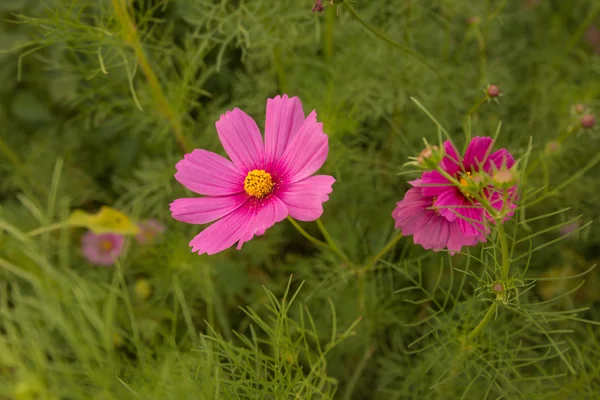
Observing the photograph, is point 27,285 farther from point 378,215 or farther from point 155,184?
point 378,215

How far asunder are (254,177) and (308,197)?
0.13m

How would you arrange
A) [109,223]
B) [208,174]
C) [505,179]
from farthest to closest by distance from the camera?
[109,223], [208,174], [505,179]

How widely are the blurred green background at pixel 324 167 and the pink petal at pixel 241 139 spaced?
25 cm

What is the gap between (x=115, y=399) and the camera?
2.18 feet

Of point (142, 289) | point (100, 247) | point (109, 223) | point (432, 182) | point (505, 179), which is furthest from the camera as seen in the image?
point (100, 247)

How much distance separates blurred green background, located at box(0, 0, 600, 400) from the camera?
938mm

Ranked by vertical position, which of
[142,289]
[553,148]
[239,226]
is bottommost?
[142,289]

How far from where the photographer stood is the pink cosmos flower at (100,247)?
123 centimetres

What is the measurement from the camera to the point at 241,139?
0.68 m

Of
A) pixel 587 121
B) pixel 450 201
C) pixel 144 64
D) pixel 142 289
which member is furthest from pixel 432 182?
pixel 142 289

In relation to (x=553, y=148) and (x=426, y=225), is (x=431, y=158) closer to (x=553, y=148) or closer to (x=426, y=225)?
(x=426, y=225)

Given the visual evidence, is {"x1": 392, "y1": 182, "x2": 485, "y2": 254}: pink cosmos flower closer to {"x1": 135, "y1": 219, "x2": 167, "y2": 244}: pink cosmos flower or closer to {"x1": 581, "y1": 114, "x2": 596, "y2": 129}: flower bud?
{"x1": 581, "y1": 114, "x2": 596, "y2": 129}: flower bud

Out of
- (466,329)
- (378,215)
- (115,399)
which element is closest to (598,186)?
(378,215)

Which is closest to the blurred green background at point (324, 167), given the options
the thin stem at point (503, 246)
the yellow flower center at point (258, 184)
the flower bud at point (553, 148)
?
the flower bud at point (553, 148)
